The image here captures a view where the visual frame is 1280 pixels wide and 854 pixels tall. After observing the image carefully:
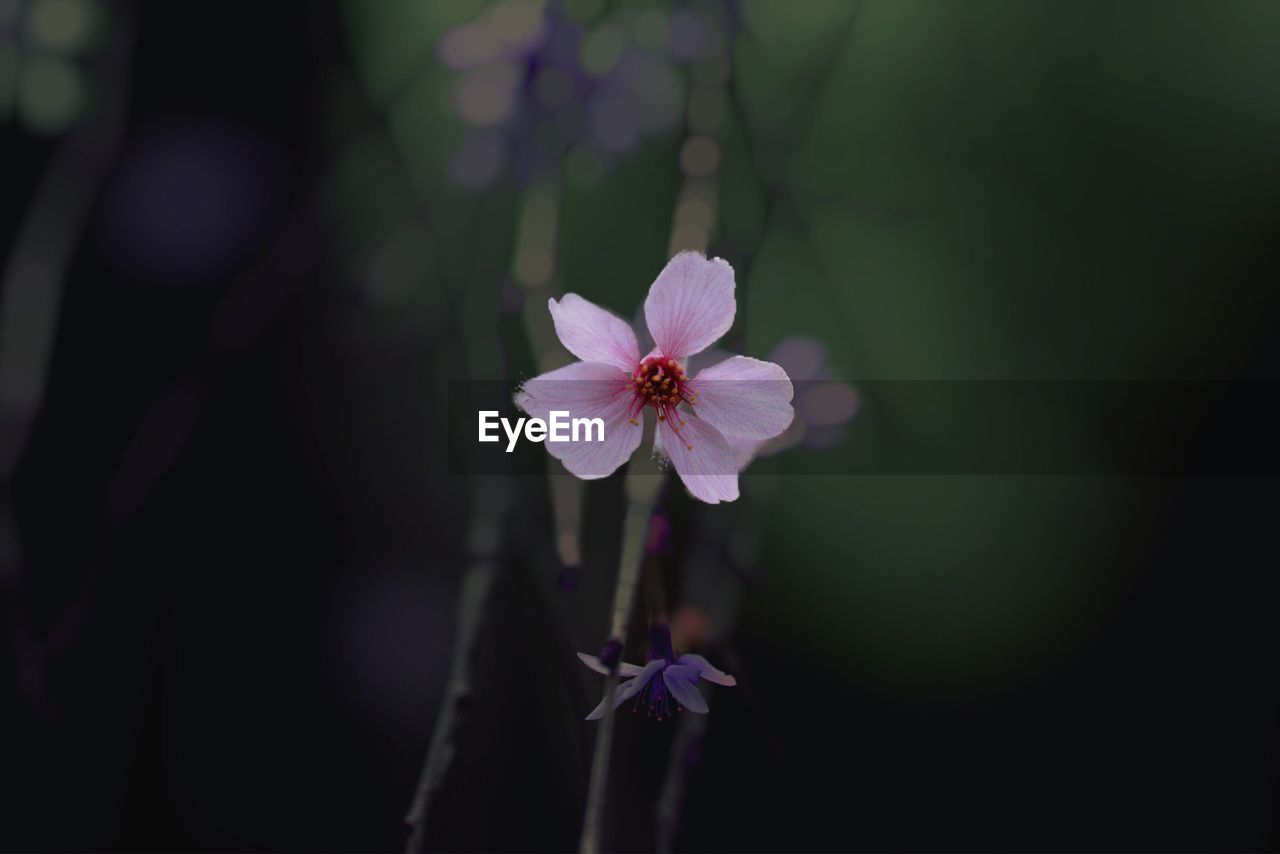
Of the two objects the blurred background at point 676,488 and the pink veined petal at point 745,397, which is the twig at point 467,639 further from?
the pink veined petal at point 745,397

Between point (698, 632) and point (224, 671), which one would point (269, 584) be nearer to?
point (224, 671)

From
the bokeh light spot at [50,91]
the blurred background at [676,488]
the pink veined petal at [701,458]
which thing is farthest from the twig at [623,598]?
the bokeh light spot at [50,91]

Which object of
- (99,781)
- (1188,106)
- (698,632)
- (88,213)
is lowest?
(99,781)

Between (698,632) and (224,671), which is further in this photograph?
(224,671)

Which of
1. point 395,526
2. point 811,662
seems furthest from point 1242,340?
point 395,526

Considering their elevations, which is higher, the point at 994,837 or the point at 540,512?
the point at 540,512

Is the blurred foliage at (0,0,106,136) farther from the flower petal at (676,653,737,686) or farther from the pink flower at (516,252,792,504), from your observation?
the flower petal at (676,653,737,686)

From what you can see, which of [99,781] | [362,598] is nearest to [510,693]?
[362,598]

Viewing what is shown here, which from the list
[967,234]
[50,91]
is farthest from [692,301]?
[50,91]
